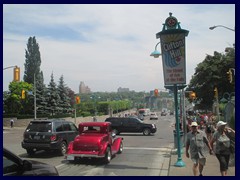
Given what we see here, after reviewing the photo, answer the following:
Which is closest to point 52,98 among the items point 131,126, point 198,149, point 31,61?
point 31,61

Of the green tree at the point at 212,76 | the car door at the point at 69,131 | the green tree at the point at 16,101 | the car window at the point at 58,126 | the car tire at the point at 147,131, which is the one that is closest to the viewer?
the car window at the point at 58,126

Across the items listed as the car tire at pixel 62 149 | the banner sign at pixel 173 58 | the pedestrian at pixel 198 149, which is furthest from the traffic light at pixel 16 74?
the pedestrian at pixel 198 149

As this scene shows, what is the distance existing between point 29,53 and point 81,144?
6171 cm

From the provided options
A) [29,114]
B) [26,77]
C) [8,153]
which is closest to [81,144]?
[8,153]

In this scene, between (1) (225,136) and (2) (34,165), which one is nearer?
(2) (34,165)

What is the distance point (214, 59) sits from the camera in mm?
63625

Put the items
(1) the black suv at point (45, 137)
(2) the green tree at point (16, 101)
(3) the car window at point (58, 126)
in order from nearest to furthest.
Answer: (1) the black suv at point (45, 137), (3) the car window at point (58, 126), (2) the green tree at point (16, 101)

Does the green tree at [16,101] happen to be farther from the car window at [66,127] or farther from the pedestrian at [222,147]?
the pedestrian at [222,147]

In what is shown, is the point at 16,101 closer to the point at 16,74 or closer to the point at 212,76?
the point at 16,74

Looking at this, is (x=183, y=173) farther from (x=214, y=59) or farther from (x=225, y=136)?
(x=214, y=59)

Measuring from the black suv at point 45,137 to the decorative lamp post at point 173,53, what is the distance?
5.59 meters

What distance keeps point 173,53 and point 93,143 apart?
4.59 m

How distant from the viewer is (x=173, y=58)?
11.4 metres

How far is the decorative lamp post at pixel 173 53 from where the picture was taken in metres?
11.3
